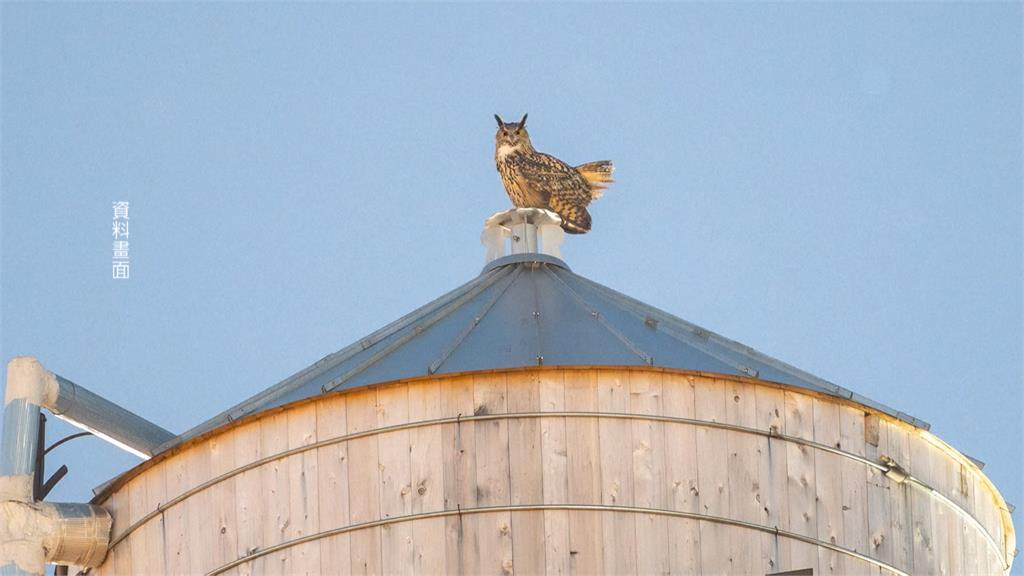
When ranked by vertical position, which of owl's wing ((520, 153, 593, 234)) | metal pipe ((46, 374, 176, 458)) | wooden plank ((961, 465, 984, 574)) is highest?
owl's wing ((520, 153, 593, 234))

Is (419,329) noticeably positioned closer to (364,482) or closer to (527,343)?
(527,343)

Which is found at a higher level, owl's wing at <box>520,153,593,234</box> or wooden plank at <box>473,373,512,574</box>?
owl's wing at <box>520,153,593,234</box>

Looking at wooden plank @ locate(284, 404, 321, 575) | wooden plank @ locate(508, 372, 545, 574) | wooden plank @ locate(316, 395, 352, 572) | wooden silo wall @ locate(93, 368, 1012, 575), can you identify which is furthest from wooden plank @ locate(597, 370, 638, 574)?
wooden plank @ locate(284, 404, 321, 575)

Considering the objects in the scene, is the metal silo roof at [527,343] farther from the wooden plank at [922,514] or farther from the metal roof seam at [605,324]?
the wooden plank at [922,514]

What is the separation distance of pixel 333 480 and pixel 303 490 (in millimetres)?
320

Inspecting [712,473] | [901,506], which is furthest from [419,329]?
[901,506]

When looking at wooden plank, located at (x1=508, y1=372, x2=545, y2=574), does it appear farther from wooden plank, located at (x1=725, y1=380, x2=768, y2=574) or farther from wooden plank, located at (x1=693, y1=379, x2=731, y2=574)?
wooden plank, located at (x1=725, y1=380, x2=768, y2=574)

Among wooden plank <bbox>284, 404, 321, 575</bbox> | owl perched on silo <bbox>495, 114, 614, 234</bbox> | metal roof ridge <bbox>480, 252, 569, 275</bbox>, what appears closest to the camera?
wooden plank <bbox>284, 404, 321, 575</bbox>

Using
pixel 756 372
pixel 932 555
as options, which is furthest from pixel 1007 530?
pixel 756 372

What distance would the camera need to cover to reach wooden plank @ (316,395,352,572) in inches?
808

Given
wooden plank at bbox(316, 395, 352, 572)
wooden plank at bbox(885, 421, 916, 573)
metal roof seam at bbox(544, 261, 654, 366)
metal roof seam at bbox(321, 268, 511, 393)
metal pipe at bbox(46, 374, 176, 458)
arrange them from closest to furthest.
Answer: wooden plank at bbox(316, 395, 352, 572), wooden plank at bbox(885, 421, 916, 573), metal roof seam at bbox(544, 261, 654, 366), metal roof seam at bbox(321, 268, 511, 393), metal pipe at bbox(46, 374, 176, 458)

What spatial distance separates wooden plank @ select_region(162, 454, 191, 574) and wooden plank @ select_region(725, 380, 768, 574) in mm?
5199

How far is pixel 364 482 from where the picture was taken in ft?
68.1

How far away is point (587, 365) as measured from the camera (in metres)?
21.1
